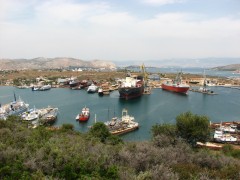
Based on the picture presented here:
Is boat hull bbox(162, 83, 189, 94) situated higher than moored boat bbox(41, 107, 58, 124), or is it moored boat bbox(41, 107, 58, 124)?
boat hull bbox(162, 83, 189, 94)

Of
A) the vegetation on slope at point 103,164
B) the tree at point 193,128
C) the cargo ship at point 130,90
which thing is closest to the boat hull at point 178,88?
the cargo ship at point 130,90

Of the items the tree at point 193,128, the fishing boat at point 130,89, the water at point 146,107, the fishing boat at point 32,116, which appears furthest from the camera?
the fishing boat at point 130,89

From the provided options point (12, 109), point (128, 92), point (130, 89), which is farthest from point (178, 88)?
point (12, 109)

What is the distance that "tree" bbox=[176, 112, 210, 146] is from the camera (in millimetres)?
16188

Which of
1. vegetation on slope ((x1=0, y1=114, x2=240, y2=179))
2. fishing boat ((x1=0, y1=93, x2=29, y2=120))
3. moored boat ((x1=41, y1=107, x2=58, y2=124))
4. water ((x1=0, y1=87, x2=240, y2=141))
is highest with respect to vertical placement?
vegetation on slope ((x1=0, y1=114, x2=240, y2=179))

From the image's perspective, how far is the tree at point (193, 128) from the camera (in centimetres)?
1619

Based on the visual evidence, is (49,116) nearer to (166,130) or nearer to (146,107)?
(146,107)

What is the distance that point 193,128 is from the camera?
53.1 ft

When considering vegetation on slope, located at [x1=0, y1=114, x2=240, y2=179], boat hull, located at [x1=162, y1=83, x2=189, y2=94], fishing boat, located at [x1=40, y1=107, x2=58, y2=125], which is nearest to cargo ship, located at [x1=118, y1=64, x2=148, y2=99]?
boat hull, located at [x1=162, y1=83, x2=189, y2=94]

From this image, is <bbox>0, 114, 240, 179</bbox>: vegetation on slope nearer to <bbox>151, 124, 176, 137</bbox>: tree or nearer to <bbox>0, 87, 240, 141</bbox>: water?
<bbox>151, 124, 176, 137</bbox>: tree

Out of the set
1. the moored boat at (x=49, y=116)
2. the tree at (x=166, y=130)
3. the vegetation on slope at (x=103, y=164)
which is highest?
the vegetation on slope at (x=103, y=164)

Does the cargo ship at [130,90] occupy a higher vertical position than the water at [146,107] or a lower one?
higher

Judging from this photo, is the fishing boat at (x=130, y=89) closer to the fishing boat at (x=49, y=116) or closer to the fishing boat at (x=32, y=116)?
the fishing boat at (x=49, y=116)

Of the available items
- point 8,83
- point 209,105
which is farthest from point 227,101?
point 8,83
